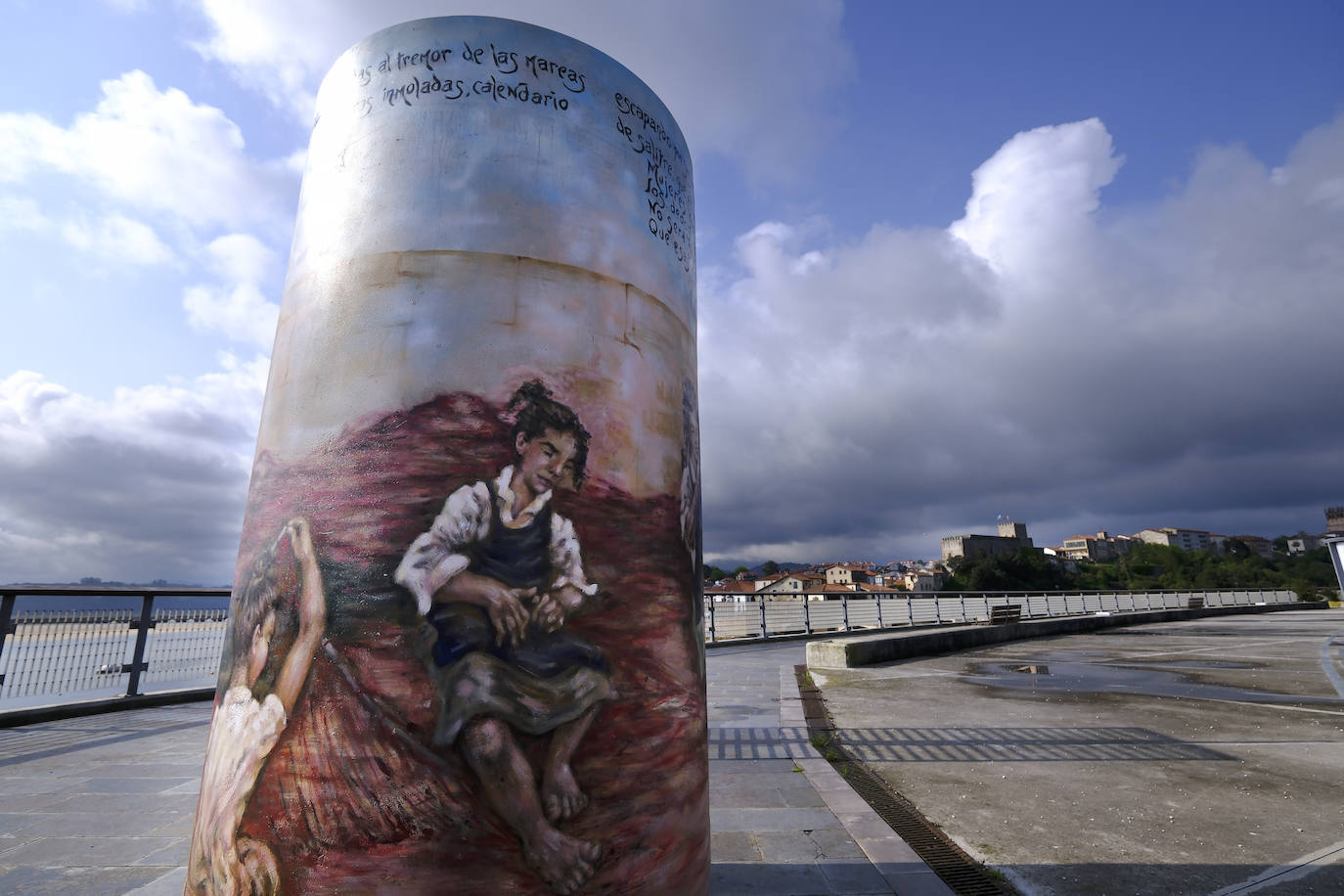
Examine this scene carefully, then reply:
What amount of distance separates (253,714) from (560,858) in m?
1.20

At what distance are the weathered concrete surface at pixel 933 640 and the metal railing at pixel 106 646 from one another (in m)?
10.8

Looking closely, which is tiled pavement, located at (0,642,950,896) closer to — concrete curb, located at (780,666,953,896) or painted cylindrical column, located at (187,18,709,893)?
concrete curb, located at (780,666,953,896)

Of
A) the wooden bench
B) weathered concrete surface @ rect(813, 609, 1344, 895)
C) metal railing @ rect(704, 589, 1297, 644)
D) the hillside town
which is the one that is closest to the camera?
weathered concrete surface @ rect(813, 609, 1344, 895)

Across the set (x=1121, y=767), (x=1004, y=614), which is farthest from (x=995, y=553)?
(x=1121, y=767)

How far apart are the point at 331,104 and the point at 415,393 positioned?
5.05 ft

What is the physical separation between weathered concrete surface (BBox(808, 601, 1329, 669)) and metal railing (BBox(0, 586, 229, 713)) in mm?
10795

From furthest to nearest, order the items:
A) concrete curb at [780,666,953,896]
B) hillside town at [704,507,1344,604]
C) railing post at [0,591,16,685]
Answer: hillside town at [704,507,1344,604]
railing post at [0,591,16,685]
concrete curb at [780,666,953,896]

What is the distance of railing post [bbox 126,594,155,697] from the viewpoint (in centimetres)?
951

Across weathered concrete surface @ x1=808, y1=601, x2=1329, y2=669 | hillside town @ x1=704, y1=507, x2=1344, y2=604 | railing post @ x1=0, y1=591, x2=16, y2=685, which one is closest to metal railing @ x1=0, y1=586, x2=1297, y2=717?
railing post @ x1=0, y1=591, x2=16, y2=685

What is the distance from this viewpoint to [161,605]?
964 centimetres

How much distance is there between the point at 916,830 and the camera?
4.69 meters

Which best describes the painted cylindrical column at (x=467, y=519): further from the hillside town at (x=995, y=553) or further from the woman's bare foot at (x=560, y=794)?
the hillside town at (x=995, y=553)

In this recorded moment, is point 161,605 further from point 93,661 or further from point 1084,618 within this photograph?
point 1084,618

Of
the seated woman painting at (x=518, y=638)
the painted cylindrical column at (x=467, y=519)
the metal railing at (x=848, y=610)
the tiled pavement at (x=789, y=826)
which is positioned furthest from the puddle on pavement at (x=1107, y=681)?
the seated woman painting at (x=518, y=638)
